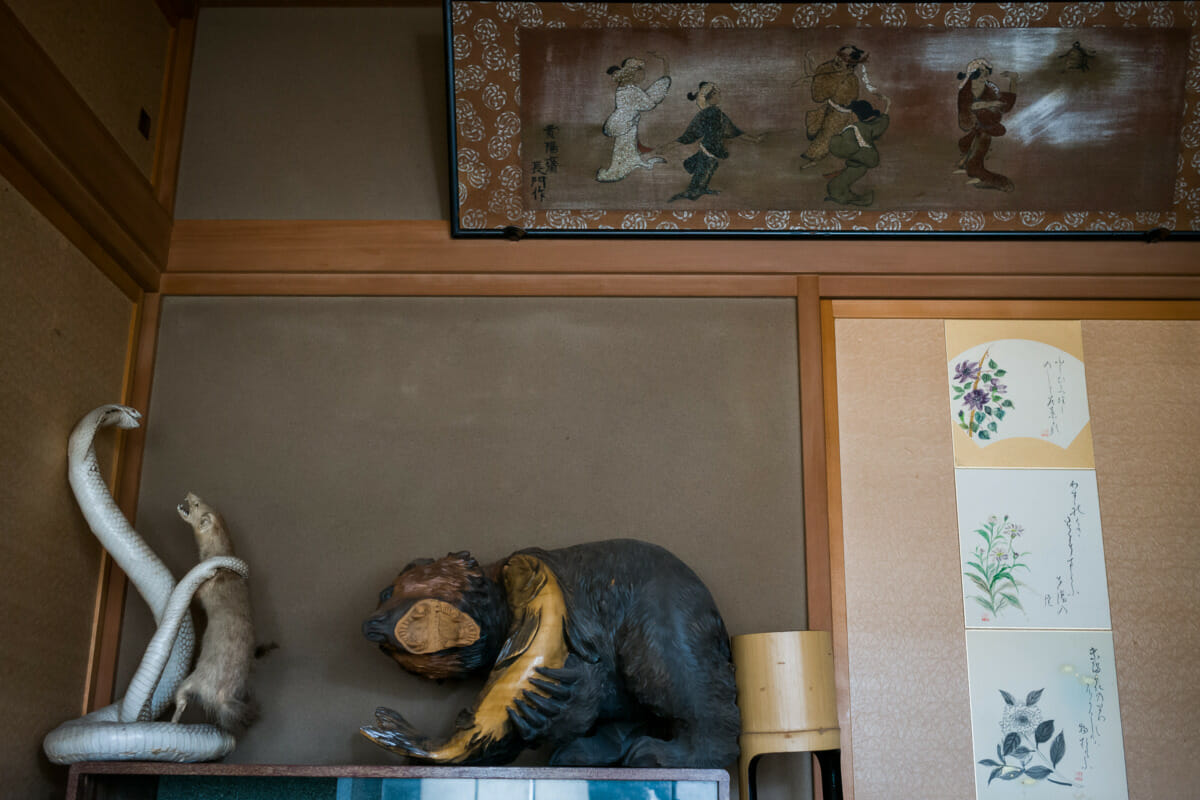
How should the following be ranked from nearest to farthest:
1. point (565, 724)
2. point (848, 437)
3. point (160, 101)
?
point (565, 724) < point (848, 437) < point (160, 101)

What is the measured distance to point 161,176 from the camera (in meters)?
2.69

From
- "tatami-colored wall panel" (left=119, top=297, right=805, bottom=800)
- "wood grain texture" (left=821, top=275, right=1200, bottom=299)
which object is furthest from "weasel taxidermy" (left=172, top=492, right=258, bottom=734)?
"wood grain texture" (left=821, top=275, right=1200, bottom=299)

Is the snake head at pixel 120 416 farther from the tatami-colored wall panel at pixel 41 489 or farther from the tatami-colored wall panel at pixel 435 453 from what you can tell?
the tatami-colored wall panel at pixel 435 453

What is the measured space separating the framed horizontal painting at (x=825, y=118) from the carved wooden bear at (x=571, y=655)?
0.93m

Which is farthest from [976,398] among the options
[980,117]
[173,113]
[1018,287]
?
[173,113]

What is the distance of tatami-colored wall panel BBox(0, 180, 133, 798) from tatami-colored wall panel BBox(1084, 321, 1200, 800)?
229 centimetres

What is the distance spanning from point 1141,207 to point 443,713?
2.07 metres

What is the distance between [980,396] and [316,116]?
187 centimetres

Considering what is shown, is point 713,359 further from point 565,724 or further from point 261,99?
point 261,99

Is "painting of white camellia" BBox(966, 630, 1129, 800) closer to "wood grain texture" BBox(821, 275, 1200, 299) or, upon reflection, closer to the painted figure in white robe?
"wood grain texture" BBox(821, 275, 1200, 299)

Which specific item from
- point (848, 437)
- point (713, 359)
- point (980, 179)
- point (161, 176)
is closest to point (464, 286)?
point (713, 359)

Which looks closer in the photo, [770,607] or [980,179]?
[770,607]

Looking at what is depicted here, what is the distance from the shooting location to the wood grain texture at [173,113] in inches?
106

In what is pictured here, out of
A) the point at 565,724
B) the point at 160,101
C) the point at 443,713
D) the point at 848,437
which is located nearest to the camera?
the point at 565,724
